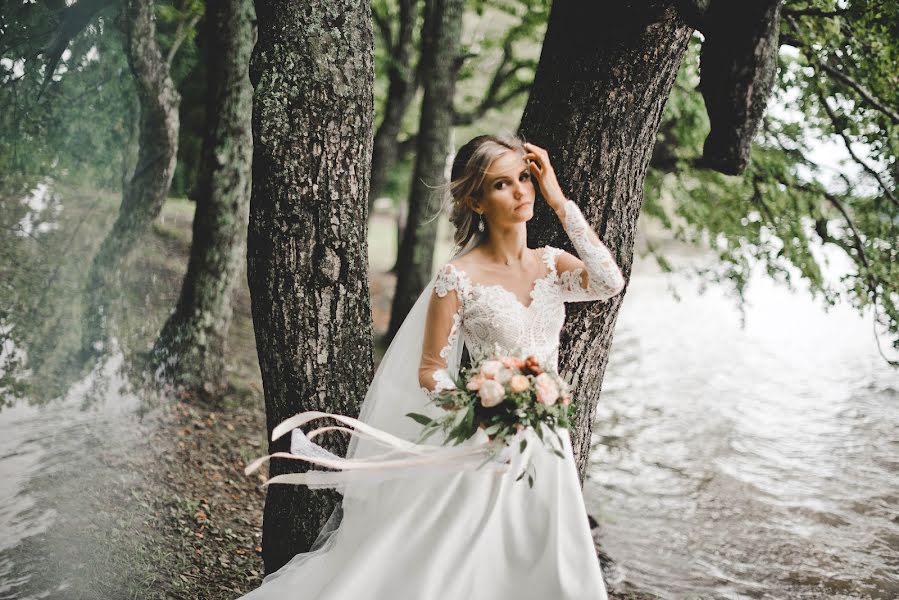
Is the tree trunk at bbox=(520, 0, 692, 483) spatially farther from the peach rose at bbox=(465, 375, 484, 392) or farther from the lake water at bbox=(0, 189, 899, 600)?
the lake water at bbox=(0, 189, 899, 600)

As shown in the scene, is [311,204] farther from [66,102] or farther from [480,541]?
[66,102]

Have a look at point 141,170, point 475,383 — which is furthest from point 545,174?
point 141,170

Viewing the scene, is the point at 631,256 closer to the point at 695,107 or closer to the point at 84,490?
the point at 84,490

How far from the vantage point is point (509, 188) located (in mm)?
3264

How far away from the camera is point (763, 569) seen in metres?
6.19

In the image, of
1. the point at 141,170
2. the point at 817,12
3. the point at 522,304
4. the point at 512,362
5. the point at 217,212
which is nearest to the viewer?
the point at 512,362

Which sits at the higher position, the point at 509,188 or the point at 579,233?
the point at 509,188

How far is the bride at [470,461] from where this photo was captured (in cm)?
285

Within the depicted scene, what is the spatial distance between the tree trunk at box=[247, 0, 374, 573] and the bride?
1.09 ft

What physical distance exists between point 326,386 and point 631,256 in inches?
66.3

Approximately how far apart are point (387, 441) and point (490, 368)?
61cm

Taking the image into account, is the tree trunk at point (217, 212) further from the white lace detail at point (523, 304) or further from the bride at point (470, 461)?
the white lace detail at point (523, 304)

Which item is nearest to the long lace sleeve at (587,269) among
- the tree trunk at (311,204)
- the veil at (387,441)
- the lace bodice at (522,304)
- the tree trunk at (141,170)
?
the lace bodice at (522,304)

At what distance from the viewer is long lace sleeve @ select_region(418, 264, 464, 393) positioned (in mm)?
3148
